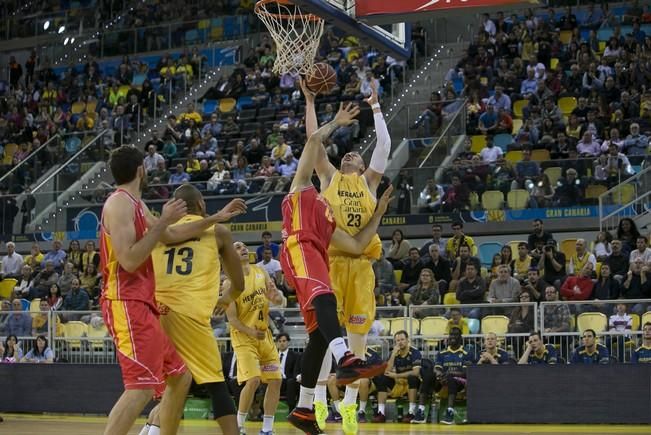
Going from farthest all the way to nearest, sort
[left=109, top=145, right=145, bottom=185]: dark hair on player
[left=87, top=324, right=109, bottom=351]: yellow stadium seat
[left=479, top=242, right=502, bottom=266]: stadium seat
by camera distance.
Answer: [left=479, top=242, right=502, bottom=266]: stadium seat → [left=87, top=324, right=109, bottom=351]: yellow stadium seat → [left=109, top=145, right=145, bottom=185]: dark hair on player

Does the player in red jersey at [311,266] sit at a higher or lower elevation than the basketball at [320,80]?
lower

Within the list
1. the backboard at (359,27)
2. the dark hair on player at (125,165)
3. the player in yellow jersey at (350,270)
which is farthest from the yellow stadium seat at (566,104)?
the dark hair on player at (125,165)

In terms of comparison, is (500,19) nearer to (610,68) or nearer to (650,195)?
(610,68)

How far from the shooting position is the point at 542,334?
16.5 m

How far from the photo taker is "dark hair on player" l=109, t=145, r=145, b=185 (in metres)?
7.55

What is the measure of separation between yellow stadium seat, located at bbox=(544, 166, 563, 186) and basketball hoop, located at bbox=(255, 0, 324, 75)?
761 cm

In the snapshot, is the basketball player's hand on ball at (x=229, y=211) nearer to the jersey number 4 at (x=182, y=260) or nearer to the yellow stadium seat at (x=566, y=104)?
the jersey number 4 at (x=182, y=260)

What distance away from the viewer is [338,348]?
→ 8.83m

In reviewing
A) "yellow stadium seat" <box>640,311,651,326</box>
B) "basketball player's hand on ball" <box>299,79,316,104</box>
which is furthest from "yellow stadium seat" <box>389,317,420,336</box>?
"basketball player's hand on ball" <box>299,79,316,104</box>

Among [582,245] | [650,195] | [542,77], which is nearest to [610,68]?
[542,77]

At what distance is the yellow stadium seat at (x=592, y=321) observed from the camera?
16094mm

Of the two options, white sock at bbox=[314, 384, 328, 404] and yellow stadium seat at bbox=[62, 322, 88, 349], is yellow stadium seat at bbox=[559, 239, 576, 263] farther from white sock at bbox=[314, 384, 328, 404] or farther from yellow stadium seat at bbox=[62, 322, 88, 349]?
white sock at bbox=[314, 384, 328, 404]

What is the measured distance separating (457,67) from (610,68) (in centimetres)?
401

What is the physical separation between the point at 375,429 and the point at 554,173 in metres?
7.25
